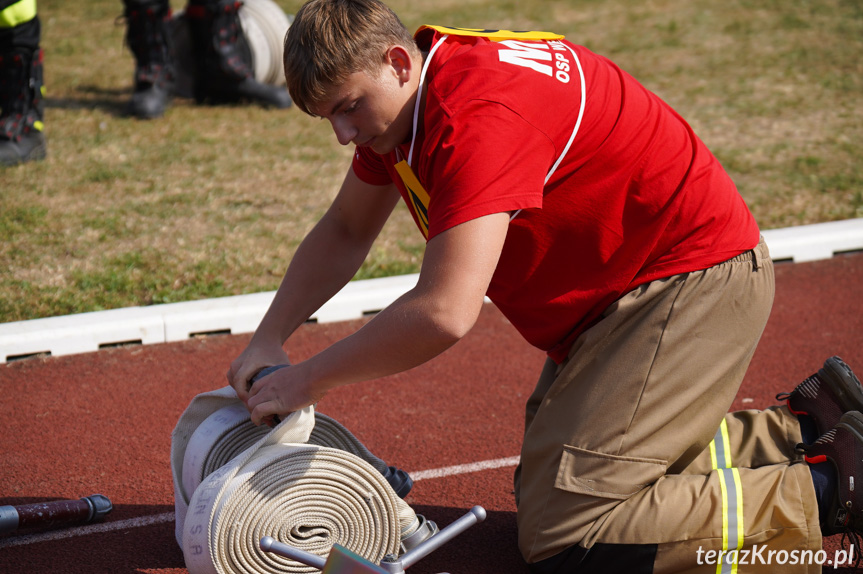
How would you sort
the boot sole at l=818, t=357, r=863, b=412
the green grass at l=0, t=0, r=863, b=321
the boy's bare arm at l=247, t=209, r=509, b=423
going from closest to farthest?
the boy's bare arm at l=247, t=209, r=509, b=423 → the boot sole at l=818, t=357, r=863, b=412 → the green grass at l=0, t=0, r=863, b=321

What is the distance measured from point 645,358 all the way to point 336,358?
94 centimetres

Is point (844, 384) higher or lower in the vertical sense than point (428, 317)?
lower

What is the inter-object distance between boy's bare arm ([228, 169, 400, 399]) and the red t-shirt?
0.30 feet

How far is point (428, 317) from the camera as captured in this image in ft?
7.32

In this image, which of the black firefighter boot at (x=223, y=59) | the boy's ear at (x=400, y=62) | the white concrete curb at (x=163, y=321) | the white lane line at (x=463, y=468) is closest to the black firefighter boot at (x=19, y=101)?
the black firefighter boot at (x=223, y=59)

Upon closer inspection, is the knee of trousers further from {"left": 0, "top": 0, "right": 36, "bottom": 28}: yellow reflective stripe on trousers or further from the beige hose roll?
the beige hose roll

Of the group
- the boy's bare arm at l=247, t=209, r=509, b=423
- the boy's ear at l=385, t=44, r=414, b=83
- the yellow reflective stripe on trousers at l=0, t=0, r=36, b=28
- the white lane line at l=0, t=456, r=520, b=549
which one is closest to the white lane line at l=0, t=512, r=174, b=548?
the white lane line at l=0, t=456, r=520, b=549

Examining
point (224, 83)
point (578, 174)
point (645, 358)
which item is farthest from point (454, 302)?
point (224, 83)

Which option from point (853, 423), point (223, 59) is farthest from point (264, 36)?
point (853, 423)

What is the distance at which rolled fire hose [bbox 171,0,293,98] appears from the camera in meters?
8.58

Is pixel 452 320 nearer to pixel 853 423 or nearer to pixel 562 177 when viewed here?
pixel 562 177

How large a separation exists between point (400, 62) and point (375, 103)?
0.12m

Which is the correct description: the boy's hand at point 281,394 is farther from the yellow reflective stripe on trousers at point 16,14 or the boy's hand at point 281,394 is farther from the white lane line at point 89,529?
the yellow reflective stripe on trousers at point 16,14

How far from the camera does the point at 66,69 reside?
9.70 meters
